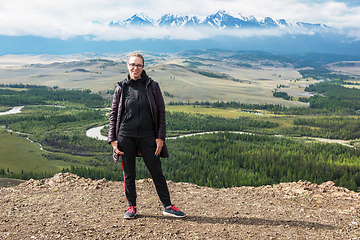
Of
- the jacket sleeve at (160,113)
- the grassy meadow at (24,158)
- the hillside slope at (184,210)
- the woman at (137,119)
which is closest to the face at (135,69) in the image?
the woman at (137,119)

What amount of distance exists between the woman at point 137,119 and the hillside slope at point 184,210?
4.35 ft

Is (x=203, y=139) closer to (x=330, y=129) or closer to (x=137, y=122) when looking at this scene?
(x=330, y=129)

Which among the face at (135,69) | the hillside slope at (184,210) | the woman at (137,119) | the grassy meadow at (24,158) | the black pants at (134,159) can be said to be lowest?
the grassy meadow at (24,158)

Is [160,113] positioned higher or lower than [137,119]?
higher

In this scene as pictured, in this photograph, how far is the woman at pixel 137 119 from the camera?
1026 cm

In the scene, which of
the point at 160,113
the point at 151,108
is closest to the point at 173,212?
the point at 160,113

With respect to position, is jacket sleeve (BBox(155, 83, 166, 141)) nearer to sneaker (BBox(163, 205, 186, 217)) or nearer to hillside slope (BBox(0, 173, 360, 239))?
sneaker (BBox(163, 205, 186, 217))

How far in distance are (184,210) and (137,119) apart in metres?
4.22

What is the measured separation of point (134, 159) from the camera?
35.3 ft

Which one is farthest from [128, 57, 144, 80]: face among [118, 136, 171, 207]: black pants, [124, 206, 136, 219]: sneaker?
[124, 206, 136, 219]: sneaker

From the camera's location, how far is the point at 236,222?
10.7 metres

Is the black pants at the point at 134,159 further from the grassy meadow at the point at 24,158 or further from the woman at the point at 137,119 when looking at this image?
the grassy meadow at the point at 24,158

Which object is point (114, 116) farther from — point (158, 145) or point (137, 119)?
point (158, 145)

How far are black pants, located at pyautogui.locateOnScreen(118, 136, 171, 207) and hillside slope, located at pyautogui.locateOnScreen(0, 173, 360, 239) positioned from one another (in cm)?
90
